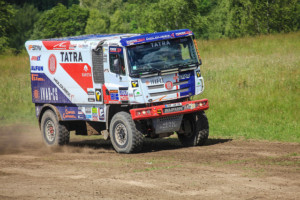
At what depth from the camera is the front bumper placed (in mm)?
14750

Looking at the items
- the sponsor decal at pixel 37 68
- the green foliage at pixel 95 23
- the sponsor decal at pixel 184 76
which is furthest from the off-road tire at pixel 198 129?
the green foliage at pixel 95 23

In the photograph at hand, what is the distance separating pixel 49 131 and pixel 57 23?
69.6 m

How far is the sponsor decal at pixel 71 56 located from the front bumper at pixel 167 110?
2522mm

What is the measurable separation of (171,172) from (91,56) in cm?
506

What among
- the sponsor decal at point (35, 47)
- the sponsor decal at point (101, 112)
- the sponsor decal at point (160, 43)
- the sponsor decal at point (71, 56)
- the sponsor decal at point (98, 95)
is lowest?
the sponsor decal at point (101, 112)

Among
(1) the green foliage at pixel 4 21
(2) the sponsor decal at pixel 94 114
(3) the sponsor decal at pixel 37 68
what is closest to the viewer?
(2) the sponsor decal at pixel 94 114

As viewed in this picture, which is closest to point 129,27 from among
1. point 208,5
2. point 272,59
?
point 208,5

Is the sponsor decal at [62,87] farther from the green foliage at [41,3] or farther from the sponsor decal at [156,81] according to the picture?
the green foliage at [41,3]

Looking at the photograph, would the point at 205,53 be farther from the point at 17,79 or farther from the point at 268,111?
the point at 268,111

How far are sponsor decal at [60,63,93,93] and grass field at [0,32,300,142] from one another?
16.3ft

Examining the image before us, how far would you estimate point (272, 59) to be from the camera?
2781 centimetres

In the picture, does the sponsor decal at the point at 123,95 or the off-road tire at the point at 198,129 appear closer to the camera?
the sponsor decal at the point at 123,95

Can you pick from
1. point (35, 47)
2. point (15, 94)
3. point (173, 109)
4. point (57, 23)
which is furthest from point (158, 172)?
point (57, 23)

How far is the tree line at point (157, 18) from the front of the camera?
49.9 m
